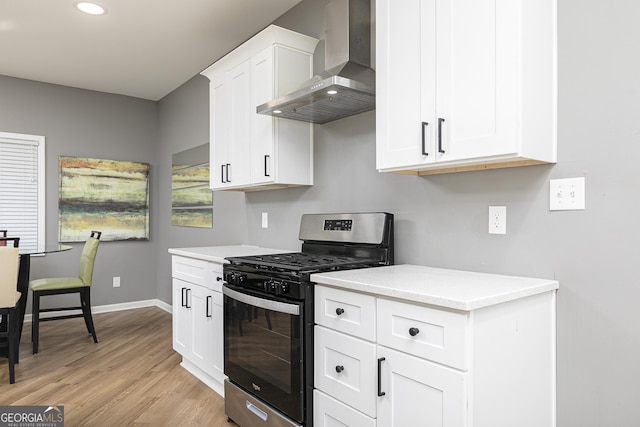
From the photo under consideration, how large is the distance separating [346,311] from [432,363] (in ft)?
1.42

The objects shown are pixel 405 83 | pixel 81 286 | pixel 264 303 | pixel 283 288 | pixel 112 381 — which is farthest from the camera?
pixel 81 286

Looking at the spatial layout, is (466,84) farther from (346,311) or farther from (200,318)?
(200,318)

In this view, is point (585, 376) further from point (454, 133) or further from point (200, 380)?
point (200, 380)

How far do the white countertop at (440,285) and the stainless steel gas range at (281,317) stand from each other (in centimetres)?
17

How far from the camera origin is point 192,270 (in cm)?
306

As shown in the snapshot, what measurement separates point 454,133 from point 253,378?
5.10ft

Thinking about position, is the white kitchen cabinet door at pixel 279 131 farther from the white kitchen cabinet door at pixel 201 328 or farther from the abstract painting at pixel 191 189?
the abstract painting at pixel 191 189

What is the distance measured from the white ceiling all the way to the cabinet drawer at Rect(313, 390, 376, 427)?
2609mm

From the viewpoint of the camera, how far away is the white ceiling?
3.07 m

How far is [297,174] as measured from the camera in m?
2.88

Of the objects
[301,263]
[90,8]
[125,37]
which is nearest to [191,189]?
[125,37]

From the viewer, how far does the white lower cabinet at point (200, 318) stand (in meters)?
2.76

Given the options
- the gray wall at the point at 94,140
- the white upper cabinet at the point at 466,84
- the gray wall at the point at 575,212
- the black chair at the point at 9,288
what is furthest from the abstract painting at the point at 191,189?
the white upper cabinet at the point at 466,84

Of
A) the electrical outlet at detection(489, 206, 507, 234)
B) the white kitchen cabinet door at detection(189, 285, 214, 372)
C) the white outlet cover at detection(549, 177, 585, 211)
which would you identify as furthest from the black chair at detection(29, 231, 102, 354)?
the white outlet cover at detection(549, 177, 585, 211)
